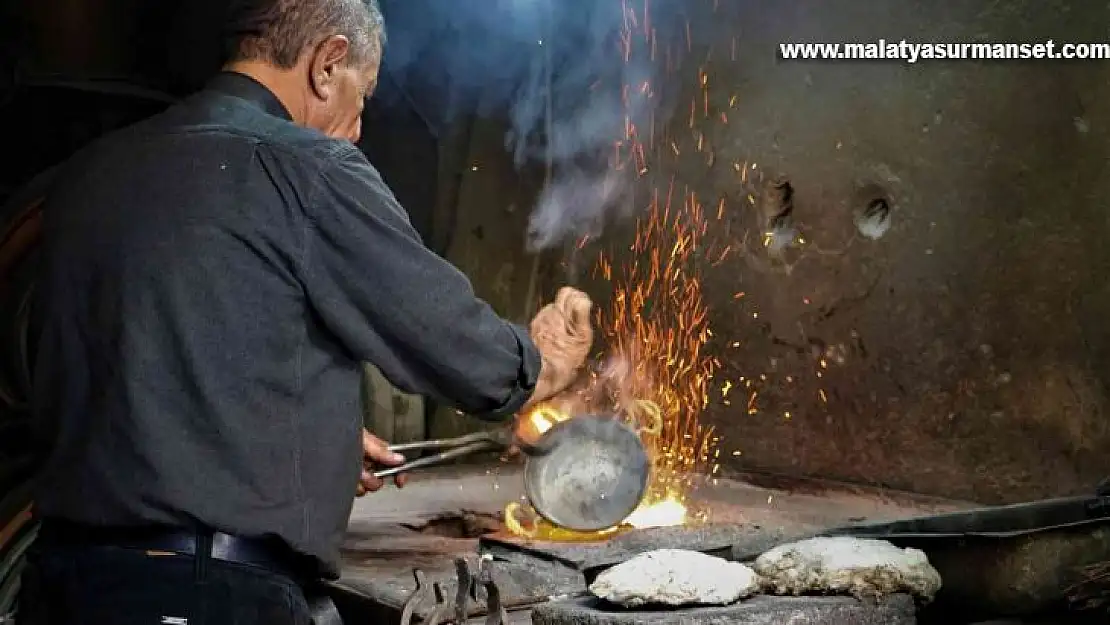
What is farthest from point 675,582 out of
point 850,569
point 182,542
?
point 182,542

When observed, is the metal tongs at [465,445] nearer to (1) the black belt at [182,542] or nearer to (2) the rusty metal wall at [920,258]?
(1) the black belt at [182,542]

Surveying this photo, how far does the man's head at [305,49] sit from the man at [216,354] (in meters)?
0.14

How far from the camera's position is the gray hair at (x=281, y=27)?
2.39 m

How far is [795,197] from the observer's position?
562cm

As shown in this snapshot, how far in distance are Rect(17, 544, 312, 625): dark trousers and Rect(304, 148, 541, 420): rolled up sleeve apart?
0.45m

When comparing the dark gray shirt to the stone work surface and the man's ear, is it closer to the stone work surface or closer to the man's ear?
the man's ear

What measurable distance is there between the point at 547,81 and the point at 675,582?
16.4ft

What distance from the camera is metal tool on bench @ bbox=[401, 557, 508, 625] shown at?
2916 mm

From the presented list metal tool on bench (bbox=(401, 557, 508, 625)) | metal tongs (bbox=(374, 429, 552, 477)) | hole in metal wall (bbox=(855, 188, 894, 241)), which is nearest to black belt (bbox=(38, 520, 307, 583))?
metal tool on bench (bbox=(401, 557, 508, 625))

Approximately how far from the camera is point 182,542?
2.13 m

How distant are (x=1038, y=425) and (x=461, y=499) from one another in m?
2.50

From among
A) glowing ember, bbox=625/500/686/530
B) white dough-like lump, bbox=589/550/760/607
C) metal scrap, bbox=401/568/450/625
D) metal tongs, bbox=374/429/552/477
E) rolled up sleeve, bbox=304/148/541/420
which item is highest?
rolled up sleeve, bbox=304/148/541/420

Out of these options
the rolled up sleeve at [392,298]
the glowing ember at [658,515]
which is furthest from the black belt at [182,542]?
the glowing ember at [658,515]

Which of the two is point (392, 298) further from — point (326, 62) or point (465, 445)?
point (465, 445)
